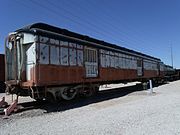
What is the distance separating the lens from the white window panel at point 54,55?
10.2 metres

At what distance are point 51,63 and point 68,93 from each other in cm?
214

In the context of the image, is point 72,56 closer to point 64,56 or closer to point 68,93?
point 64,56

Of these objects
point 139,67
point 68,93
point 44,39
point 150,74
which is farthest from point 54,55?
point 150,74

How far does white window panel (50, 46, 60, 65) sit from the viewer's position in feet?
33.4

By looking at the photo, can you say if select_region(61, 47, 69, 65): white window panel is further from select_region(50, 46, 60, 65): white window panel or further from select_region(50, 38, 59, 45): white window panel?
select_region(50, 38, 59, 45): white window panel

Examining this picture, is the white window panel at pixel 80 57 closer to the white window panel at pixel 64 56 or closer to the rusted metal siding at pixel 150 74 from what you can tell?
the white window panel at pixel 64 56

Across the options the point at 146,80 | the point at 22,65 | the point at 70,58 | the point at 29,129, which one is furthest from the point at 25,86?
the point at 146,80

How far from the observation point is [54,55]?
10281mm

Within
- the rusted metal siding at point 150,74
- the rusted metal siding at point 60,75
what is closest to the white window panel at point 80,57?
the rusted metal siding at point 60,75

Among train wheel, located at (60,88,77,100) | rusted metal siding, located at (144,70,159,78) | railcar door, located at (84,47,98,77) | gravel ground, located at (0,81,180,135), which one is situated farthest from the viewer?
rusted metal siding, located at (144,70,159,78)

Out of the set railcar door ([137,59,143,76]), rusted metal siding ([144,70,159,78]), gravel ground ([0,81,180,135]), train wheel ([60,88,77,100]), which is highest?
railcar door ([137,59,143,76])

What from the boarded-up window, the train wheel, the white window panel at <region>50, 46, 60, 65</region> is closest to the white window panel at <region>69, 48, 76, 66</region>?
the white window panel at <region>50, 46, 60, 65</region>

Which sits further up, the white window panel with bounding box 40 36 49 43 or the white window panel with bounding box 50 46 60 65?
the white window panel with bounding box 40 36 49 43

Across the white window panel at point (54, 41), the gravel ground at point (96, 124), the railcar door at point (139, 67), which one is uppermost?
the white window panel at point (54, 41)
